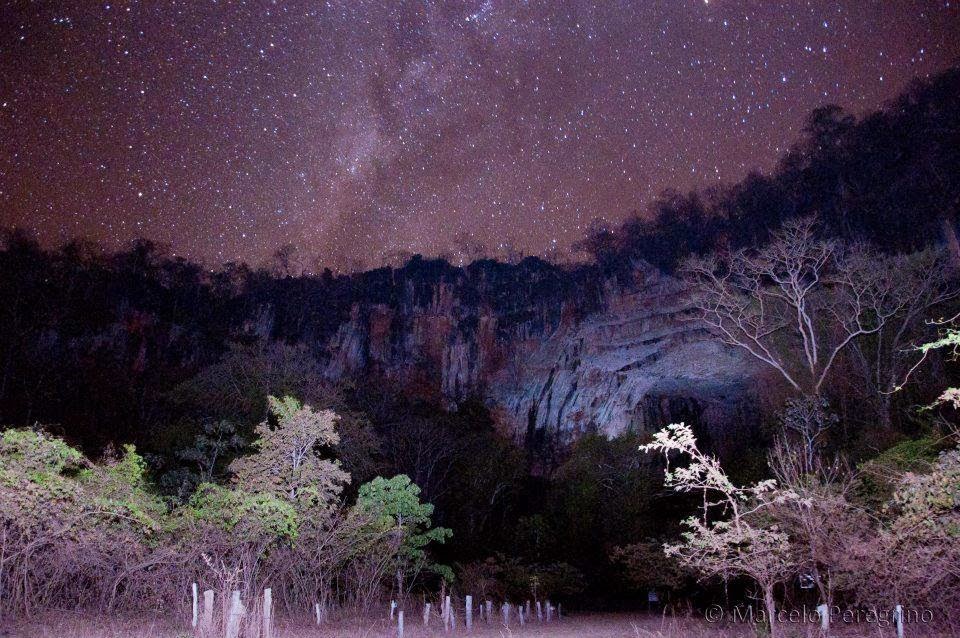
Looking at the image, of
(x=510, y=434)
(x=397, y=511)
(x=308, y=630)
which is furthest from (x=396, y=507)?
(x=510, y=434)

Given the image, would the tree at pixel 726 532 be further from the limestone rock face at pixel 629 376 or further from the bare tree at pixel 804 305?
the limestone rock face at pixel 629 376

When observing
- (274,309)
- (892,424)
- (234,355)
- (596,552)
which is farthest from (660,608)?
(274,309)

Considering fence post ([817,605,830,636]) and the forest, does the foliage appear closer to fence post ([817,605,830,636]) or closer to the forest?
the forest

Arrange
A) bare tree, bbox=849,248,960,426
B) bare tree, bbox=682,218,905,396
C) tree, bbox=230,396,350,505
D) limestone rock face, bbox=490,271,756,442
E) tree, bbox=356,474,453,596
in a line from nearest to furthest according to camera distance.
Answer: tree, bbox=230,396,350,505
tree, bbox=356,474,453,596
bare tree, bbox=849,248,960,426
bare tree, bbox=682,218,905,396
limestone rock face, bbox=490,271,756,442

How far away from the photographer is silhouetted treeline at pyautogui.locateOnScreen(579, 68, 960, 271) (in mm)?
32156

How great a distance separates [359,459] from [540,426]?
20.9 m

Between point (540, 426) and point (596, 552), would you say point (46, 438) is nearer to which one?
point (596, 552)

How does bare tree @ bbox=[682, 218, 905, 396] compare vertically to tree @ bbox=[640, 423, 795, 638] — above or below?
above

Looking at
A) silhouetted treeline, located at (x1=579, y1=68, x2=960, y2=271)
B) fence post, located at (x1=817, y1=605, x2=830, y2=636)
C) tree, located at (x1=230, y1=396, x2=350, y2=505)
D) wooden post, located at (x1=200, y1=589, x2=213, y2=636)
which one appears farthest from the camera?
silhouetted treeline, located at (x1=579, y1=68, x2=960, y2=271)

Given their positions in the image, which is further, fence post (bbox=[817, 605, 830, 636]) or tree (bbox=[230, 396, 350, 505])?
tree (bbox=[230, 396, 350, 505])

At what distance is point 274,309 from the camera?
179 feet

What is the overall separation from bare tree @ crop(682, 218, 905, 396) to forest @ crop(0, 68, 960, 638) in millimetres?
191

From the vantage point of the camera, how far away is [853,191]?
36.3 metres

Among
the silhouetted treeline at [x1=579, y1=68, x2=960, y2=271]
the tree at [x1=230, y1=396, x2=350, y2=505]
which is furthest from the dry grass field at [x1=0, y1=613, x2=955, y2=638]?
the silhouetted treeline at [x1=579, y1=68, x2=960, y2=271]
